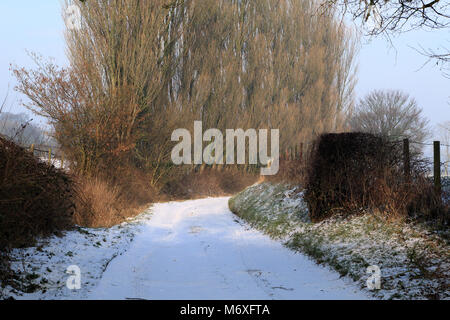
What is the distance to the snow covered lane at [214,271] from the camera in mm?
4688

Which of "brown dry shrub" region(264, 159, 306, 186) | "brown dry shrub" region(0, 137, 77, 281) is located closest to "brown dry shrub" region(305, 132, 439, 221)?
"brown dry shrub" region(264, 159, 306, 186)

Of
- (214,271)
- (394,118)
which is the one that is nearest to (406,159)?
(214,271)

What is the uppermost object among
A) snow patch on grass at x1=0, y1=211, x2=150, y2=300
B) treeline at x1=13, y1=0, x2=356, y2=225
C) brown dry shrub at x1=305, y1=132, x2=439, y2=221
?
treeline at x1=13, y1=0, x2=356, y2=225

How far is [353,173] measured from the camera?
816cm

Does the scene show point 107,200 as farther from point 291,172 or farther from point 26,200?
point 291,172

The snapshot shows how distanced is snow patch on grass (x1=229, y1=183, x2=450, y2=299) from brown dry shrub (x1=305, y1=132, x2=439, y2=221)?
16.7 inches

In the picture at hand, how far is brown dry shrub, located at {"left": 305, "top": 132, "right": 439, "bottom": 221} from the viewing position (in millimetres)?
7734

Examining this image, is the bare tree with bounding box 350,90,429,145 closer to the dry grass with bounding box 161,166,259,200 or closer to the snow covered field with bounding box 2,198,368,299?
the dry grass with bounding box 161,166,259,200

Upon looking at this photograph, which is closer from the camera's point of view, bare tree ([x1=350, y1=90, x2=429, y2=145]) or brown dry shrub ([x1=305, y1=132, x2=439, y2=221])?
brown dry shrub ([x1=305, y1=132, x2=439, y2=221])

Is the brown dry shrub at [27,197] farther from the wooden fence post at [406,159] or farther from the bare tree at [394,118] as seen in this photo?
the bare tree at [394,118]

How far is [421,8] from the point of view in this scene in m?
5.02

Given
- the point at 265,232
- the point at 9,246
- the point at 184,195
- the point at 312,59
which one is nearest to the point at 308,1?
the point at 312,59

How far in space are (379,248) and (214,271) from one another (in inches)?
102
